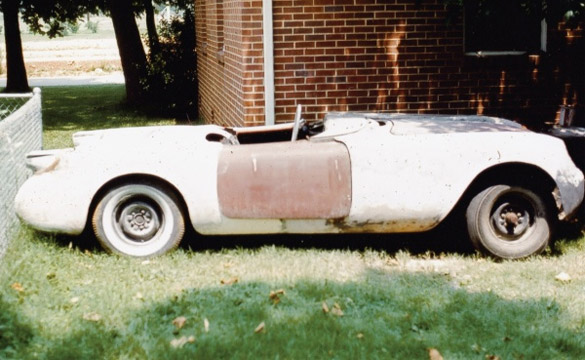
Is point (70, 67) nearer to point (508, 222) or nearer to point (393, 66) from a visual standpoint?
point (393, 66)

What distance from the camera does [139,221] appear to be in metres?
6.23

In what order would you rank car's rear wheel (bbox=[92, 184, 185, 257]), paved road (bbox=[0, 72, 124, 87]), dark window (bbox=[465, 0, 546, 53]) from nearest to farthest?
1. car's rear wheel (bbox=[92, 184, 185, 257])
2. dark window (bbox=[465, 0, 546, 53])
3. paved road (bbox=[0, 72, 124, 87])

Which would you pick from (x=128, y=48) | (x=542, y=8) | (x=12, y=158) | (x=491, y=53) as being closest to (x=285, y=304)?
(x=12, y=158)

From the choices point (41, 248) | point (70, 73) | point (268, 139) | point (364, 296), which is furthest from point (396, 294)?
point (70, 73)

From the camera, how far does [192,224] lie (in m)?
6.19

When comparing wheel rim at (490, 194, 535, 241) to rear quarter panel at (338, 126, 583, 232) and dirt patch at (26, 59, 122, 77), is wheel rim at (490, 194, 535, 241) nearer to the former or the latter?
rear quarter panel at (338, 126, 583, 232)

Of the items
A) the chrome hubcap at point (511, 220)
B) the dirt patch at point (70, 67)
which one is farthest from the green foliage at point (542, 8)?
the dirt patch at point (70, 67)

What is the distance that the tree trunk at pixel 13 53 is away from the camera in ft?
79.9

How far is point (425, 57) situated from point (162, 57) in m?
10.2

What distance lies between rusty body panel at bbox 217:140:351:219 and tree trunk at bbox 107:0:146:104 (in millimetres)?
14167

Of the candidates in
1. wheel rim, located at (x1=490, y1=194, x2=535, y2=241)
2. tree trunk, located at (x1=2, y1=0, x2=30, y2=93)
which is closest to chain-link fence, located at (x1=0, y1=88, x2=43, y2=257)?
wheel rim, located at (x1=490, y1=194, x2=535, y2=241)

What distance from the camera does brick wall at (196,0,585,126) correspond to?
28.6 feet

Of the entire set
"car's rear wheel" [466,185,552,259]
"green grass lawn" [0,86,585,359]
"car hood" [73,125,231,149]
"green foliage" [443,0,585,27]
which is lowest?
"green grass lawn" [0,86,585,359]

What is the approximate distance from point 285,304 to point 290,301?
0.06 meters
